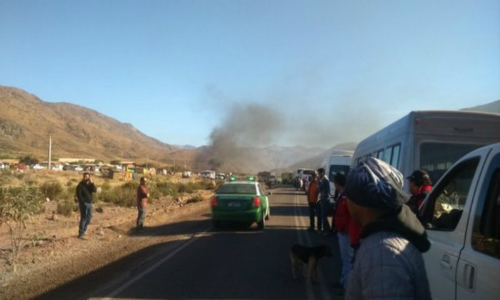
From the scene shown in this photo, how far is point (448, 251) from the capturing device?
11.6 ft

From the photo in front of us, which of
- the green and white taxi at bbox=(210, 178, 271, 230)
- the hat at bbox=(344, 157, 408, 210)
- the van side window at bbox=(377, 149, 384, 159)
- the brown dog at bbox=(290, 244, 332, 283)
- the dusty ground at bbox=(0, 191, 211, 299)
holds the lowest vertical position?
the dusty ground at bbox=(0, 191, 211, 299)

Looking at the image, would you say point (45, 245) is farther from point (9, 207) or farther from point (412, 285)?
point (412, 285)

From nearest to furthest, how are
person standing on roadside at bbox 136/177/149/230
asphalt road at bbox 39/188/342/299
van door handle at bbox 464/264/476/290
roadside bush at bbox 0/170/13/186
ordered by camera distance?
van door handle at bbox 464/264/476/290
asphalt road at bbox 39/188/342/299
person standing on roadside at bbox 136/177/149/230
roadside bush at bbox 0/170/13/186

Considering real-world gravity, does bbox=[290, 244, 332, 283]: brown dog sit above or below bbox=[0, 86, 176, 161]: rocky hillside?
below

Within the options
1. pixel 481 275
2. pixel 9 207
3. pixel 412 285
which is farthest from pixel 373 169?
pixel 9 207

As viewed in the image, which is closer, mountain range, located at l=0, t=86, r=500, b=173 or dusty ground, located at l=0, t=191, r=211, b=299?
dusty ground, located at l=0, t=191, r=211, b=299

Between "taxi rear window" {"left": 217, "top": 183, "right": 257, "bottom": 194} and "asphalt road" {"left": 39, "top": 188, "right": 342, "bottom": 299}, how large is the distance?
2346 mm

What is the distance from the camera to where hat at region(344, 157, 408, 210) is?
199 cm

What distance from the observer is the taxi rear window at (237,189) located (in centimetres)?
1558

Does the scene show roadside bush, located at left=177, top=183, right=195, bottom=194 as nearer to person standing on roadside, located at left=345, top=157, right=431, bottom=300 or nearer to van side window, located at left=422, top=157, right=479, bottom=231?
van side window, located at left=422, top=157, right=479, bottom=231

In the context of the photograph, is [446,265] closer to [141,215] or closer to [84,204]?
[84,204]

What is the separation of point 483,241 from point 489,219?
0.15 meters

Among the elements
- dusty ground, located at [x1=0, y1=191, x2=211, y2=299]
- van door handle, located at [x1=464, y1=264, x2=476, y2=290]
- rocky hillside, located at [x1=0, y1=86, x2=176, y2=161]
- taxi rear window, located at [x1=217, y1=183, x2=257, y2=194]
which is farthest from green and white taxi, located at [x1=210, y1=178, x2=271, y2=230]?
rocky hillside, located at [x1=0, y1=86, x2=176, y2=161]

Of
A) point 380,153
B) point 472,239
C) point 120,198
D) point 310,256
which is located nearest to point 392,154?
point 380,153
